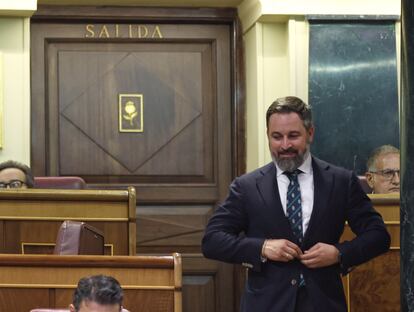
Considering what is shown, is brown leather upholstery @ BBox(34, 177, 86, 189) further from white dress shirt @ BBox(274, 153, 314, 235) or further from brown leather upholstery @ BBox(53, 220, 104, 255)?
white dress shirt @ BBox(274, 153, 314, 235)

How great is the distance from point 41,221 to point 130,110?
8.90ft

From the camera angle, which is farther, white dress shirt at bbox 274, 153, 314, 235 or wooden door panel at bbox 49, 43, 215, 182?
wooden door panel at bbox 49, 43, 215, 182

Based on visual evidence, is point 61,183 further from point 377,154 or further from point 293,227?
point 293,227

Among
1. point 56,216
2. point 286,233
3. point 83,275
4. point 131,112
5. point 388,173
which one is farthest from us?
point 131,112

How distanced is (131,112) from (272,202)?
14.3ft

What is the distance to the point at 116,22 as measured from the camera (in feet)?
28.3

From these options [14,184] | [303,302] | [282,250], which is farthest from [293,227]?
[14,184]

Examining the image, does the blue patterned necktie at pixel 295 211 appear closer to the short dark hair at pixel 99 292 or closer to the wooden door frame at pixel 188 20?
the short dark hair at pixel 99 292

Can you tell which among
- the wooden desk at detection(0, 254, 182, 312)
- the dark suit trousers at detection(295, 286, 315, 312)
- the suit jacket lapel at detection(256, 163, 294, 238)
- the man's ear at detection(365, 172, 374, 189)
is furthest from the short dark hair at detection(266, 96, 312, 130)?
the man's ear at detection(365, 172, 374, 189)

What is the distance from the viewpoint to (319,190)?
437 centimetres

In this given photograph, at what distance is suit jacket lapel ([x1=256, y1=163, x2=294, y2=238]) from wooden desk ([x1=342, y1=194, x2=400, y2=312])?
1.38 metres

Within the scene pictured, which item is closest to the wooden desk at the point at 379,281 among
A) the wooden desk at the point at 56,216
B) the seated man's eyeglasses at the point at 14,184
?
the wooden desk at the point at 56,216

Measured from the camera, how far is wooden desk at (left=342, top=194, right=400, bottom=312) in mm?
5676

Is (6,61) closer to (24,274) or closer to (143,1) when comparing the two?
(143,1)
